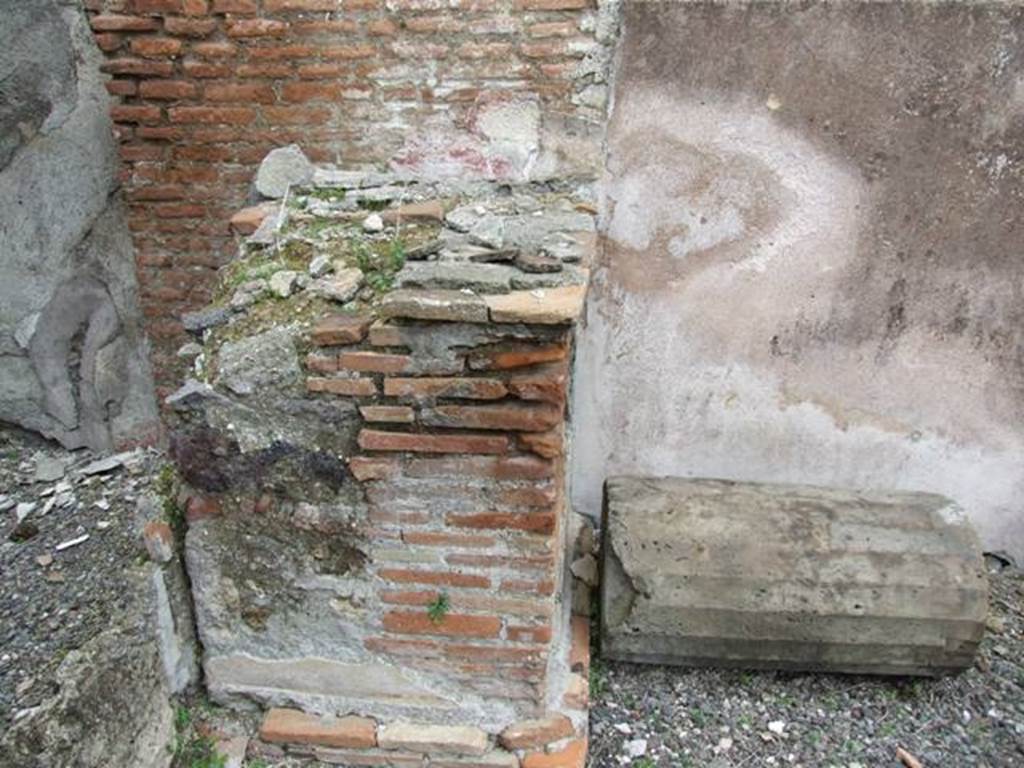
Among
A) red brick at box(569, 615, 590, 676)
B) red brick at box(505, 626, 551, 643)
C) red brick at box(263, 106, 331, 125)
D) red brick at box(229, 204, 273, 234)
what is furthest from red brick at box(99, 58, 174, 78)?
red brick at box(569, 615, 590, 676)

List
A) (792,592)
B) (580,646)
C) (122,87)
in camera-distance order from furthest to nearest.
Result: (122,87) < (580,646) < (792,592)

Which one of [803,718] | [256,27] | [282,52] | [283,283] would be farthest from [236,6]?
[803,718]

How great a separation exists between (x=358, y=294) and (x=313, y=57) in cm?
135

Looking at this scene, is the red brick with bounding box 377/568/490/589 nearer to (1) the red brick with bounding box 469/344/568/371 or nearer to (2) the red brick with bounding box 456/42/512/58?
(1) the red brick with bounding box 469/344/568/371

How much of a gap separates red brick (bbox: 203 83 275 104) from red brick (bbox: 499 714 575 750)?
2537mm

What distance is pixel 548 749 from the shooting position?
105 inches

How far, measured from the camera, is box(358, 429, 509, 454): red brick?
7.66ft

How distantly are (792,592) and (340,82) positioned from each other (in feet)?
8.45

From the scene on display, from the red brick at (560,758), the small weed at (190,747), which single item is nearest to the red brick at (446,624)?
the red brick at (560,758)

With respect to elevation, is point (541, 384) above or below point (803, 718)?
above

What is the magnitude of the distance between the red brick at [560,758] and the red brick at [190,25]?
290 cm

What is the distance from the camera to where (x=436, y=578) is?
2.49 metres

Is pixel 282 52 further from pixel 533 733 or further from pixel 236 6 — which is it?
pixel 533 733

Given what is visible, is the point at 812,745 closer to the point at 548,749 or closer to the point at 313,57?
the point at 548,749
